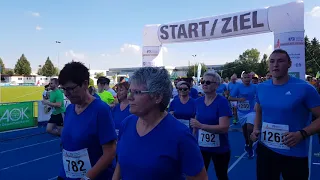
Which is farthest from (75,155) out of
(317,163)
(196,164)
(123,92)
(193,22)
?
(193,22)

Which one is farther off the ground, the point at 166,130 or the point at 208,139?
the point at 166,130

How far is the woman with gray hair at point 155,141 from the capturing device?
1616 millimetres

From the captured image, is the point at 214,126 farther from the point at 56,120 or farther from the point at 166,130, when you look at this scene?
the point at 56,120

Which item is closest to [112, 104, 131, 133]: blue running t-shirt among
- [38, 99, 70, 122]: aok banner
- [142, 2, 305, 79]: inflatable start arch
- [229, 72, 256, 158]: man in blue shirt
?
[229, 72, 256, 158]: man in blue shirt

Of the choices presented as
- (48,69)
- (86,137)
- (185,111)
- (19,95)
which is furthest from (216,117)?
(48,69)

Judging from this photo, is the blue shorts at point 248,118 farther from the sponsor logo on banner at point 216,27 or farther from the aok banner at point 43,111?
the aok banner at point 43,111

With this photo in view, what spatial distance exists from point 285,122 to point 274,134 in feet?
0.54

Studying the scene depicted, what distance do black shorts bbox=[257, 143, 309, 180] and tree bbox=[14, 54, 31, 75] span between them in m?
90.1

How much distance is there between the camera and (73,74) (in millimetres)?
2393

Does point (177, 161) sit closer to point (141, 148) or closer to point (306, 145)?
point (141, 148)

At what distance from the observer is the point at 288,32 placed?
26.9 feet

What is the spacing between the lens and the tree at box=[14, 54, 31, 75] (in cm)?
8438

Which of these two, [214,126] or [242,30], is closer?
[214,126]

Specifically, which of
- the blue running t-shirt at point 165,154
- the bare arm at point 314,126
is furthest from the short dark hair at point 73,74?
the bare arm at point 314,126
